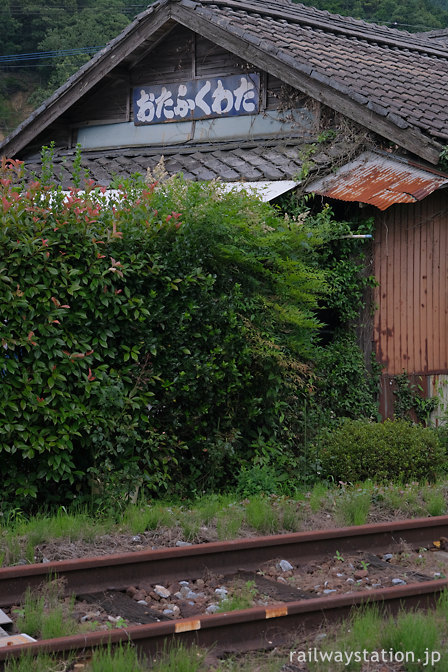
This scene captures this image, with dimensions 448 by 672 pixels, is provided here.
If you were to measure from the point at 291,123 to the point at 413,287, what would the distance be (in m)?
3.26

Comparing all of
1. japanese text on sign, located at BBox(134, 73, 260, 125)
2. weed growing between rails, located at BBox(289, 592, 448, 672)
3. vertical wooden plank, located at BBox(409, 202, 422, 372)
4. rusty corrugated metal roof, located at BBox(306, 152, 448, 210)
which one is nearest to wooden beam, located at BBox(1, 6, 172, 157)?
japanese text on sign, located at BBox(134, 73, 260, 125)

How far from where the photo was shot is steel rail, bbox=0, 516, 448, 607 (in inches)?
212

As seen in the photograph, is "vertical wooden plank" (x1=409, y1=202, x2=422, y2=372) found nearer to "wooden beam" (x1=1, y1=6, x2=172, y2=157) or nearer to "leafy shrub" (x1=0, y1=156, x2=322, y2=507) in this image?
"leafy shrub" (x1=0, y1=156, x2=322, y2=507)

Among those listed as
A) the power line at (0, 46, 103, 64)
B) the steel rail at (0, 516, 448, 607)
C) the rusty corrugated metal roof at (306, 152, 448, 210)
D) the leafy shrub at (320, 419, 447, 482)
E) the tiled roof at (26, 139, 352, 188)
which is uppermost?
the power line at (0, 46, 103, 64)

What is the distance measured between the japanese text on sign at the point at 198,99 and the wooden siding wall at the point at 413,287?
334 centimetres

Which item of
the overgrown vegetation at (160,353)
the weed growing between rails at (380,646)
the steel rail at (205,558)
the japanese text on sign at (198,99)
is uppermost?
the japanese text on sign at (198,99)

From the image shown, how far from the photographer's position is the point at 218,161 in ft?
42.4

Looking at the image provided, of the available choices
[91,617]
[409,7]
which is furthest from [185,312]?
[409,7]

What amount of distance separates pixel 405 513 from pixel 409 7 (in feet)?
123

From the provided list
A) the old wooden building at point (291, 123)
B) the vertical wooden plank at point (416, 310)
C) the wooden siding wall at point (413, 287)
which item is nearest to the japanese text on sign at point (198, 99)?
the old wooden building at point (291, 123)

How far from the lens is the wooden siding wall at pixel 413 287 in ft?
39.3

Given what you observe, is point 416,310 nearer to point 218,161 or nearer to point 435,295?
point 435,295

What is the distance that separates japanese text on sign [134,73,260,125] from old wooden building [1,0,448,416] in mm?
20

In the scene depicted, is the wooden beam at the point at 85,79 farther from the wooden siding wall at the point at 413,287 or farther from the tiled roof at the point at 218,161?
the wooden siding wall at the point at 413,287
